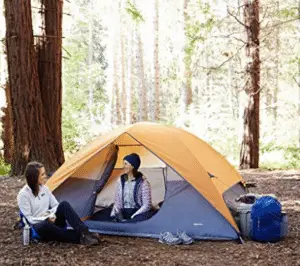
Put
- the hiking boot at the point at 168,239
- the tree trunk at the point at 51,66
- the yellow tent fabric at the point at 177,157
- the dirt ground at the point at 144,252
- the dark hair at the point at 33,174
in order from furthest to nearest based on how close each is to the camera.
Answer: the tree trunk at the point at 51,66 < the yellow tent fabric at the point at 177,157 < the hiking boot at the point at 168,239 < the dark hair at the point at 33,174 < the dirt ground at the point at 144,252

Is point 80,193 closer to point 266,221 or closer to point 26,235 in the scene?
point 26,235

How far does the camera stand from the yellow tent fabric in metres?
5.87

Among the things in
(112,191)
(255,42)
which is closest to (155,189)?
(112,191)

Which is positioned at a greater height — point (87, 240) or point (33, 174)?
point (33, 174)

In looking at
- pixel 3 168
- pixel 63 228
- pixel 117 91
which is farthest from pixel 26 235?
pixel 117 91

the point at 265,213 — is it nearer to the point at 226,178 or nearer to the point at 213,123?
the point at 226,178

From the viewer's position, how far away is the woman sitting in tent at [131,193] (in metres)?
6.23

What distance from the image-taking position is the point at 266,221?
5602 mm

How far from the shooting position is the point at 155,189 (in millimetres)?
7336

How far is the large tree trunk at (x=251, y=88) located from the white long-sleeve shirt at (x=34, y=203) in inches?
289

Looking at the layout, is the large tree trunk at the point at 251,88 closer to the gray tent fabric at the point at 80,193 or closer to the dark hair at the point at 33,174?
the gray tent fabric at the point at 80,193

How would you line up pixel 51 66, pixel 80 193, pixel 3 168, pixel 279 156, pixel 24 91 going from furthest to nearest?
1. pixel 279 156
2. pixel 3 168
3. pixel 51 66
4. pixel 24 91
5. pixel 80 193

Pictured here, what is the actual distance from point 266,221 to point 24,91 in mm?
5512

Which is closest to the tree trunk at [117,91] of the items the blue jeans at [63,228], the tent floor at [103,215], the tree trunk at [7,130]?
the tree trunk at [7,130]
